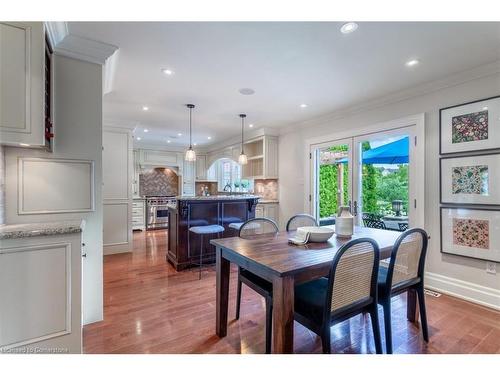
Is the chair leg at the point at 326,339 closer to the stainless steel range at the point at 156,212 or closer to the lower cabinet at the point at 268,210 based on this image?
the lower cabinet at the point at 268,210

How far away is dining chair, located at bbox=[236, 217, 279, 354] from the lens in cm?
177

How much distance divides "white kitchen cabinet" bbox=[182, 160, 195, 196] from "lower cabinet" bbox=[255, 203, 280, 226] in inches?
140

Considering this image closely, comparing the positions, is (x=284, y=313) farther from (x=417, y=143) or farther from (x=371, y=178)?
(x=371, y=178)

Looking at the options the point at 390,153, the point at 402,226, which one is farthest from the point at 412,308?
the point at 390,153

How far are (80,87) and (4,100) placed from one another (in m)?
0.66

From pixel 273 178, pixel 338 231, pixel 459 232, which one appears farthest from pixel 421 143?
pixel 273 178

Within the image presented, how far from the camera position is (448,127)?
9.39ft

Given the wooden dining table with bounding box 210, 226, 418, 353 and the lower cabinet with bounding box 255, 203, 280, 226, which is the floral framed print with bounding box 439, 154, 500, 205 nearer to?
the wooden dining table with bounding box 210, 226, 418, 353

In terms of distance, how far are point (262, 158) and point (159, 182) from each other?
3.95 meters

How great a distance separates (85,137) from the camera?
7.13 feet

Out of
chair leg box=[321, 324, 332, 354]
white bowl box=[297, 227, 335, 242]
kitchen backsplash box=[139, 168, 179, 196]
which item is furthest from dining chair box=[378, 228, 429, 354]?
kitchen backsplash box=[139, 168, 179, 196]

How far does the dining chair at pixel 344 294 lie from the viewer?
1407mm
